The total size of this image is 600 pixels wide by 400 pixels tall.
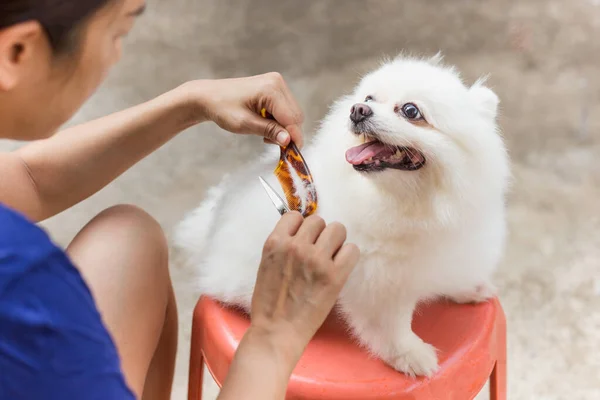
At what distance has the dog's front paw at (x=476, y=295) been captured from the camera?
1.01m

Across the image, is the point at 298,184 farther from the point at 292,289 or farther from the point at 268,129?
the point at 292,289

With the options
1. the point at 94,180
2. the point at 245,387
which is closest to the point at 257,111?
the point at 94,180

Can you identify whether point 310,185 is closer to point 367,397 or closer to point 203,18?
point 367,397

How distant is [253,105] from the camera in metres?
0.96

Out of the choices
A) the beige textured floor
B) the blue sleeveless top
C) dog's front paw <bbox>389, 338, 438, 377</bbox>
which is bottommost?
the beige textured floor

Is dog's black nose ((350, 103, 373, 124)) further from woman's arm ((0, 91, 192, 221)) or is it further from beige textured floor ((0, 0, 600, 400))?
beige textured floor ((0, 0, 600, 400))

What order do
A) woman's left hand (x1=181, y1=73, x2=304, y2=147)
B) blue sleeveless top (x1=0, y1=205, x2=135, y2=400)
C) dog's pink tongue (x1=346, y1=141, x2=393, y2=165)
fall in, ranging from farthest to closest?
1. woman's left hand (x1=181, y1=73, x2=304, y2=147)
2. dog's pink tongue (x1=346, y1=141, x2=393, y2=165)
3. blue sleeveless top (x1=0, y1=205, x2=135, y2=400)

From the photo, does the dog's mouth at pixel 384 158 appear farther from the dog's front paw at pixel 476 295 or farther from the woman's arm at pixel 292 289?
the dog's front paw at pixel 476 295

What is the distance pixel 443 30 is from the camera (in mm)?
2273

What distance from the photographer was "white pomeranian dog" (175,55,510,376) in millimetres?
805

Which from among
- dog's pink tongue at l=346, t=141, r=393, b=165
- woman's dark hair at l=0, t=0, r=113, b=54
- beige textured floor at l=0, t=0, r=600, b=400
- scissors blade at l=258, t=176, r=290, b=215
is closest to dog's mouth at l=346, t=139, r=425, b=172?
dog's pink tongue at l=346, t=141, r=393, b=165

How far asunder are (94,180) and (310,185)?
38 cm

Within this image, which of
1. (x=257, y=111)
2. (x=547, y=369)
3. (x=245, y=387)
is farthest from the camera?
(x=547, y=369)

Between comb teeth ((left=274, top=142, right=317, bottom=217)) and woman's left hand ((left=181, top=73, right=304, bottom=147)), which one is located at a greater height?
woman's left hand ((left=181, top=73, right=304, bottom=147))
